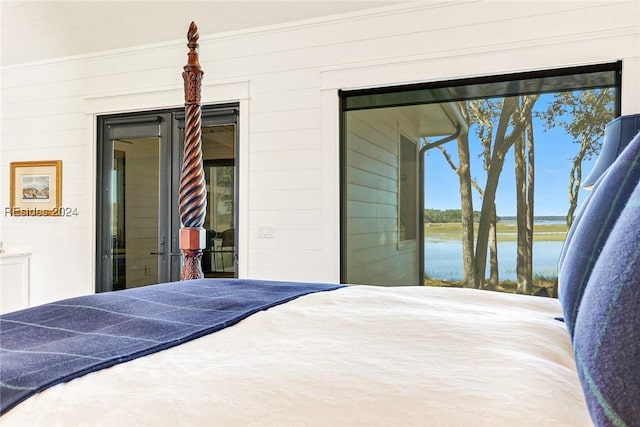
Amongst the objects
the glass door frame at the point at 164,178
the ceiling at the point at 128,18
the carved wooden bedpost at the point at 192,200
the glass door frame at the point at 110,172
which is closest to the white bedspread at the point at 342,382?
the carved wooden bedpost at the point at 192,200

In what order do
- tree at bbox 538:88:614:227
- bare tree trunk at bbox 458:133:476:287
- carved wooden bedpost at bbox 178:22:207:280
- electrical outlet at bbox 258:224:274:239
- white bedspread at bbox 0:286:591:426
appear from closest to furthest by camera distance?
white bedspread at bbox 0:286:591:426
carved wooden bedpost at bbox 178:22:207:280
tree at bbox 538:88:614:227
bare tree trunk at bbox 458:133:476:287
electrical outlet at bbox 258:224:274:239

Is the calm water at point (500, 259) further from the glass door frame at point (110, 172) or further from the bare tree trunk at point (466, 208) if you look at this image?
the glass door frame at point (110, 172)

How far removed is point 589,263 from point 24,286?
494 centimetres

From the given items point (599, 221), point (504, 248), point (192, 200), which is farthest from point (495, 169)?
point (599, 221)

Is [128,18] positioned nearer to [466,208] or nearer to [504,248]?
[466,208]

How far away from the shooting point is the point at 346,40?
338 cm

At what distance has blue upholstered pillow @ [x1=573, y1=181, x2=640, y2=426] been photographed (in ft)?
1.48

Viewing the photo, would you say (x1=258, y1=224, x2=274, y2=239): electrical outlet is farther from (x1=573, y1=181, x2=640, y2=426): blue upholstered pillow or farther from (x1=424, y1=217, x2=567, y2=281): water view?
(x1=573, y1=181, x2=640, y2=426): blue upholstered pillow

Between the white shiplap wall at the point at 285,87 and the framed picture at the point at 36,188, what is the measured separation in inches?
3.7

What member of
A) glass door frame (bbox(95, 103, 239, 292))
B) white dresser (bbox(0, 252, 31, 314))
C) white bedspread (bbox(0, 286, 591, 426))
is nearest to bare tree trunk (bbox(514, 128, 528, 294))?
glass door frame (bbox(95, 103, 239, 292))

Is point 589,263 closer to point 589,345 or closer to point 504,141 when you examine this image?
point 589,345

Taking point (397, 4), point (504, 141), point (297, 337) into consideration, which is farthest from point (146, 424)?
point (397, 4)

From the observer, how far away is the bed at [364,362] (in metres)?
0.52

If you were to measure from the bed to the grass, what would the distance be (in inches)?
82.7
